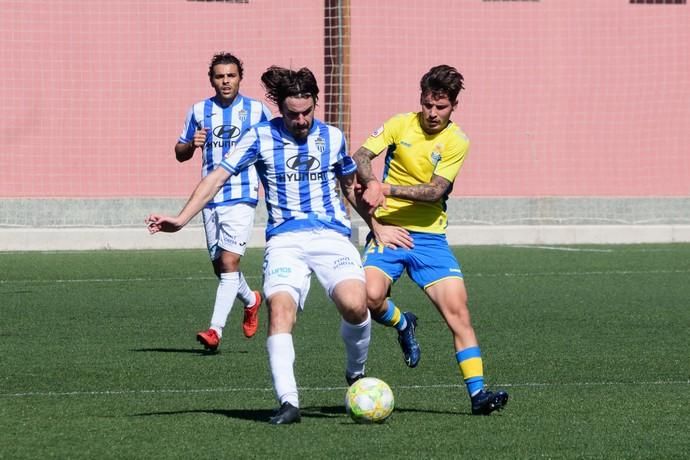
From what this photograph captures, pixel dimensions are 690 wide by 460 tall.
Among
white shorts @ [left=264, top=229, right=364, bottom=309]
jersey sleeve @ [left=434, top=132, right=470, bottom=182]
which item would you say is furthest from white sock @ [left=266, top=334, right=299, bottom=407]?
jersey sleeve @ [left=434, top=132, right=470, bottom=182]

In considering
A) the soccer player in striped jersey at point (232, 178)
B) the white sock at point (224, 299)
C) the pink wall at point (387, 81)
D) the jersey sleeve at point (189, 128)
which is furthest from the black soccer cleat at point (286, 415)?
the pink wall at point (387, 81)

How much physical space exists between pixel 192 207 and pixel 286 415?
111cm

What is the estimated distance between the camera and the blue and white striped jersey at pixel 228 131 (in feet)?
34.0

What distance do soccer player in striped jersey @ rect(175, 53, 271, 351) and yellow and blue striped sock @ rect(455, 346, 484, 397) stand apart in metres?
3.12

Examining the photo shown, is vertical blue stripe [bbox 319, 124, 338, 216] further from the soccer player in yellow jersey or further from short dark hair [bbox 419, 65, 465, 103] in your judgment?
short dark hair [bbox 419, 65, 465, 103]

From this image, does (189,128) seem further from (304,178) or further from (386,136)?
(304,178)

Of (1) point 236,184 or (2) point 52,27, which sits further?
(2) point 52,27

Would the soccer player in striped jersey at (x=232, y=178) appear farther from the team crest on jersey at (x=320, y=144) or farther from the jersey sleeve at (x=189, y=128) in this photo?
the team crest on jersey at (x=320, y=144)

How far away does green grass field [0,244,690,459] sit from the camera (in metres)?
6.49

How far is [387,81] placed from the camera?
23.5 metres

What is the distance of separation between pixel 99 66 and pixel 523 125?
23.4 feet

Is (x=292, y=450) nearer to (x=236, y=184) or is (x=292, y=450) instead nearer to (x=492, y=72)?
(x=236, y=184)

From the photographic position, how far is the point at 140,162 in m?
22.2

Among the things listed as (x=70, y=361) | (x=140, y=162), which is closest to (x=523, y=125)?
(x=140, y=162)
